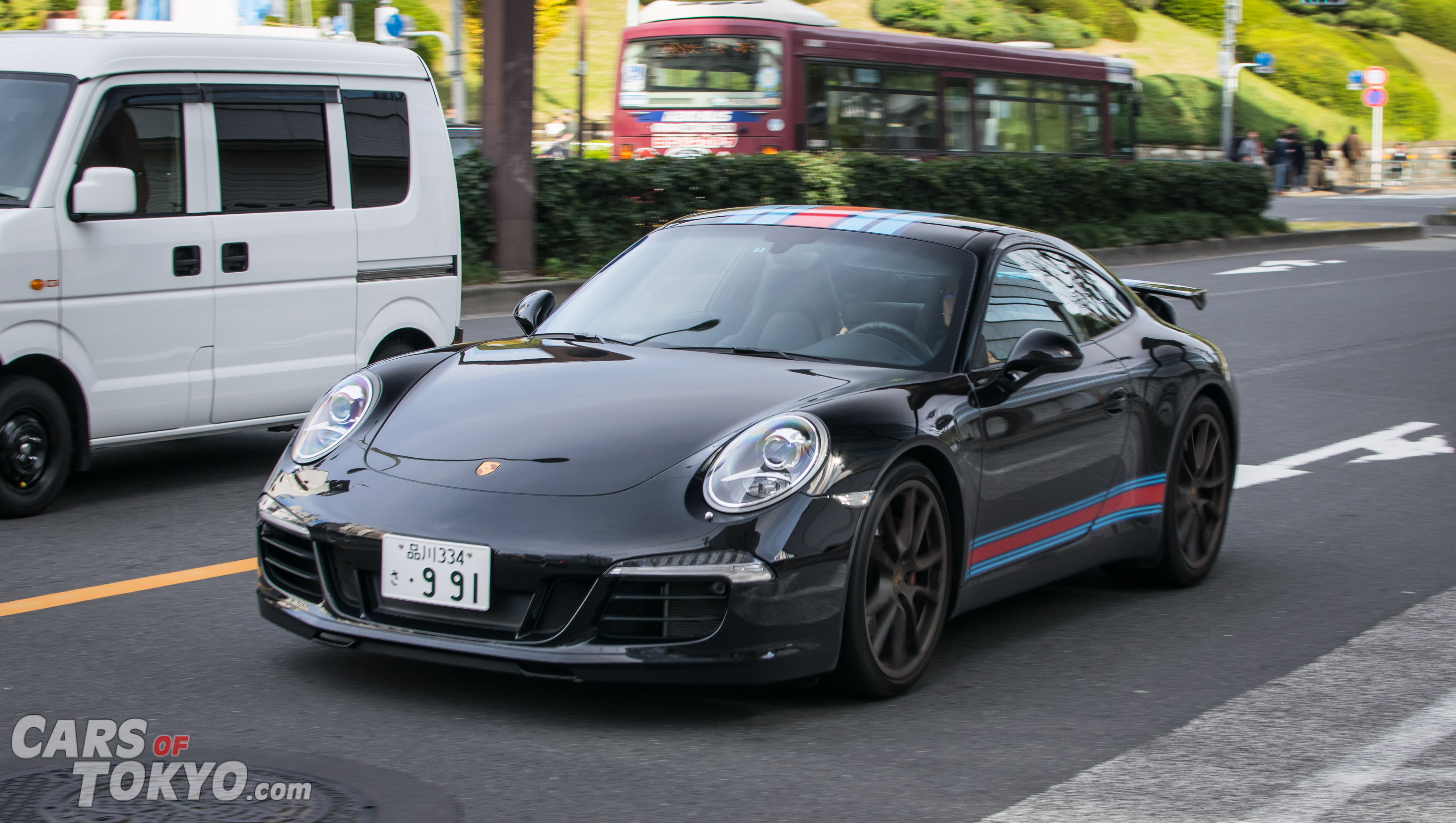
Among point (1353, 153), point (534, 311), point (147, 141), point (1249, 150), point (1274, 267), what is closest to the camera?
point (534, 311)

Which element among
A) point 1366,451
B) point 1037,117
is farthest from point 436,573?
point 1037,117

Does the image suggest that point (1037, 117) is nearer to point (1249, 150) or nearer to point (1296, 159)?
point (1249, 150)

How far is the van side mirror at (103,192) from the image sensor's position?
669 centimetres

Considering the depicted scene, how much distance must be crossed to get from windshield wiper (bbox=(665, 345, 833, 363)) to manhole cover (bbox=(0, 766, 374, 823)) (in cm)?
196

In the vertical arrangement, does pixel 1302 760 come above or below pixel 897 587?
below

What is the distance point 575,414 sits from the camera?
4.55m

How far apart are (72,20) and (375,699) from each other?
4.85m

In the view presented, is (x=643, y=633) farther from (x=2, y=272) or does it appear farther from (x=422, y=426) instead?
(x=2, y=272)

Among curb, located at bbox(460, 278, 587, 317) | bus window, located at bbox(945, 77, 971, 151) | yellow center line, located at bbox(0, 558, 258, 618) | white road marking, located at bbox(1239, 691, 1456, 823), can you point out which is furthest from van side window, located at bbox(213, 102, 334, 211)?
bus window, located at bbox(945, 77, 971, 151)

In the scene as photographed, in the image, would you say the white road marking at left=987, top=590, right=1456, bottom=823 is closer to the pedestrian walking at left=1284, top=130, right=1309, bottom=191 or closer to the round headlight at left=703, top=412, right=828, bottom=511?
the round headlight at left=703, top=412, right=828, bottom=511

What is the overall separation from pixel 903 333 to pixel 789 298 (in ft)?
1.30

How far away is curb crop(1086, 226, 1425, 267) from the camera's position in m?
24.6

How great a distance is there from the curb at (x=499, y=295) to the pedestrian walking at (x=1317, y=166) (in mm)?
38633

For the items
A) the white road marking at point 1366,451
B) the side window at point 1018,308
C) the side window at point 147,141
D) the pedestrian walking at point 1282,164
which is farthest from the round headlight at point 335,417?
the pedestrian walking at point 1282,164
